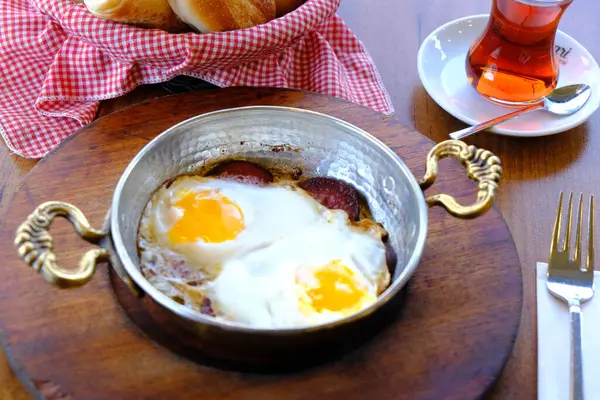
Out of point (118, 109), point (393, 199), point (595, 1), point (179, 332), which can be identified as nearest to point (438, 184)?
point (393, 199)

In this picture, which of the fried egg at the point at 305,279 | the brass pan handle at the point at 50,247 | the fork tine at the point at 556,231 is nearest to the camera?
the brass pan handle at the point at 50,247

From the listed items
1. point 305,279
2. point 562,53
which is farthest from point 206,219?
point 562,53

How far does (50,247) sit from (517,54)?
71cm

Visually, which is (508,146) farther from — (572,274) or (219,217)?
(219,217)

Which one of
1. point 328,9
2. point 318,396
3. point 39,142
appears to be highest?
point 328,9

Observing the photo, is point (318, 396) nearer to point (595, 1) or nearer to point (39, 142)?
point (39, 142)

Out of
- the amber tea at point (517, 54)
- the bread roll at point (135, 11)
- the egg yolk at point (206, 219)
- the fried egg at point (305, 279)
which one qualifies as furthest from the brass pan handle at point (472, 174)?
the bread roll at point (135, 11)

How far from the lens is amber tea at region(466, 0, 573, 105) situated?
A: 874 mm

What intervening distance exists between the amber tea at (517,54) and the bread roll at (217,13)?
353 mm

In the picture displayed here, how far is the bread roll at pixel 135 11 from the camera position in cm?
83

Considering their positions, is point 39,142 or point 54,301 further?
point 39,142

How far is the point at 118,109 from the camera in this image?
968 millimetres

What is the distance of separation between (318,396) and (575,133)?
62 centimetres

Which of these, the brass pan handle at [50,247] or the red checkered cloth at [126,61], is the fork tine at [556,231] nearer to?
the red checkered cloth at [126,61]
